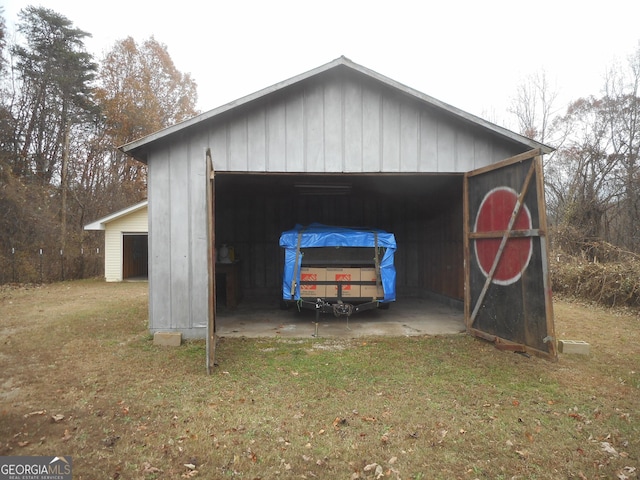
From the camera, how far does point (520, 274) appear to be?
4.99 metres

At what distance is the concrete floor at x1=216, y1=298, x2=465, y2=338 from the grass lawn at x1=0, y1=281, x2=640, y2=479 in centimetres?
46

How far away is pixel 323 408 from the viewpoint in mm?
3490

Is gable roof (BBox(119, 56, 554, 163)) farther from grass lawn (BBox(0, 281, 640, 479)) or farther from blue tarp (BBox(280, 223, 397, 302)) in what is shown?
grass lawn (BBox(0, 281, 640, 479))

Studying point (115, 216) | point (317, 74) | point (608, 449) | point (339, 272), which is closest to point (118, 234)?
point (115, 216)

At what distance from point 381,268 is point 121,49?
72.1ft

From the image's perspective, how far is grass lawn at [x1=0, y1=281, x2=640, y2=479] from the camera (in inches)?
104

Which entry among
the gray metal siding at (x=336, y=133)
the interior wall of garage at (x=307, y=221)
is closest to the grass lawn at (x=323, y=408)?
the gray metal siding at (x=336, y=133)

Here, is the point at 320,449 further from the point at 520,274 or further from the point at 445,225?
the point at 445,225

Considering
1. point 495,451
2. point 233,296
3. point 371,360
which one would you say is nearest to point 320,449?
point 495,451

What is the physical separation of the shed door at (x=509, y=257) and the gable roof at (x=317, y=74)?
2.27 feet

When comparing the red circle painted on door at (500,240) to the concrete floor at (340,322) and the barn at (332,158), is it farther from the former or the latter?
the concrete floor at (340,322)

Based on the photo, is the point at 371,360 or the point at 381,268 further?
the point at 381,268

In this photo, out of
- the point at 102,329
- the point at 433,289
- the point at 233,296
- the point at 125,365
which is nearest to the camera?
the point at 125,365

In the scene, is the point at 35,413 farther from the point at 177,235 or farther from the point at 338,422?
the point at 177,235
